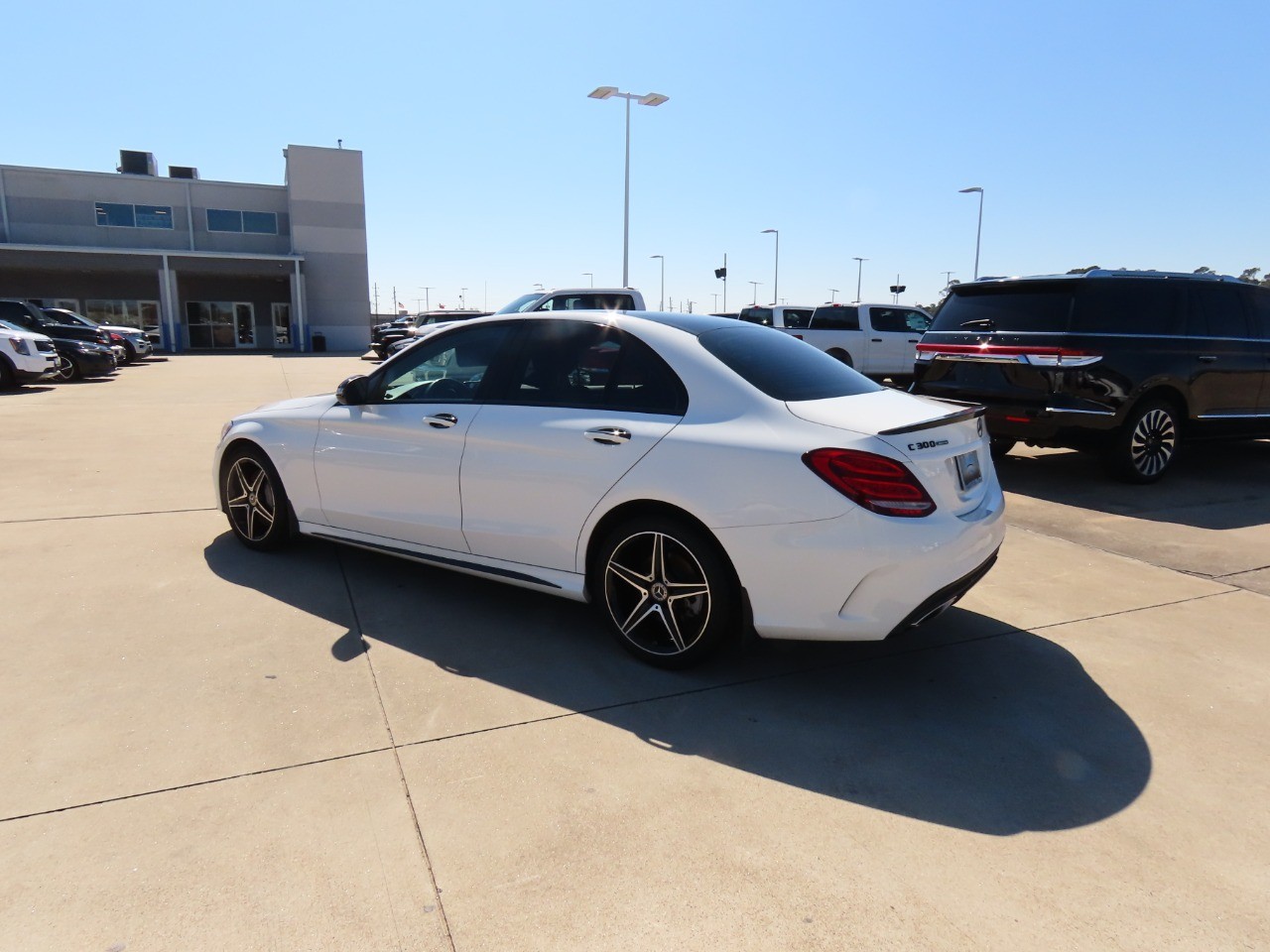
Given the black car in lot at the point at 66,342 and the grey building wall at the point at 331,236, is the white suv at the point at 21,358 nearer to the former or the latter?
Answer: the black car in lot at the point at 66,342

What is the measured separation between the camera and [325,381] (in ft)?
65.0

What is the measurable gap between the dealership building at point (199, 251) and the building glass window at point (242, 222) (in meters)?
0.05

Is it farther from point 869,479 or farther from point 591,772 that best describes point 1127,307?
point 591,772

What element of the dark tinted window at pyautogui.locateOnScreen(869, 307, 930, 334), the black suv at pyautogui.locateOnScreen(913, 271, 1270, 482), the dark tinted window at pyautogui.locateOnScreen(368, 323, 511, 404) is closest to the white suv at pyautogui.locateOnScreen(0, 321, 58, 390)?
the dark tinted window at pyautogui.locateOnScreen(368, 323, 511, 404)

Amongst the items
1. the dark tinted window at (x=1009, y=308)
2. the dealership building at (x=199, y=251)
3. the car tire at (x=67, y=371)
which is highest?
the dealership building at (x=199, y=251)

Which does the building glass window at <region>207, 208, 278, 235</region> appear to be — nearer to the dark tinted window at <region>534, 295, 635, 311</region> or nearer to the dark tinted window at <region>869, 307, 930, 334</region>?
the dark tinted window at <region>869, 307, 930, 334</region>

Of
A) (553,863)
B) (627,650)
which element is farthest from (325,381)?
(553,863)

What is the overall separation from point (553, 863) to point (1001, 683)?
2.26 meters

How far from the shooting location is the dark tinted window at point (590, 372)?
12.0 feet

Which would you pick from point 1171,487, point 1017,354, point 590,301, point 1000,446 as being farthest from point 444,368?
point 590,301

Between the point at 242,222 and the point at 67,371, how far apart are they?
2565cm

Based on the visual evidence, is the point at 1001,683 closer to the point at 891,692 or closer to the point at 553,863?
the point at 891,692

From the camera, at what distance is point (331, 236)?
140ft

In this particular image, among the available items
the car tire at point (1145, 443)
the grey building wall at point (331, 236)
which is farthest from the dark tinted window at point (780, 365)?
the grey building wall at point (331, 236)
